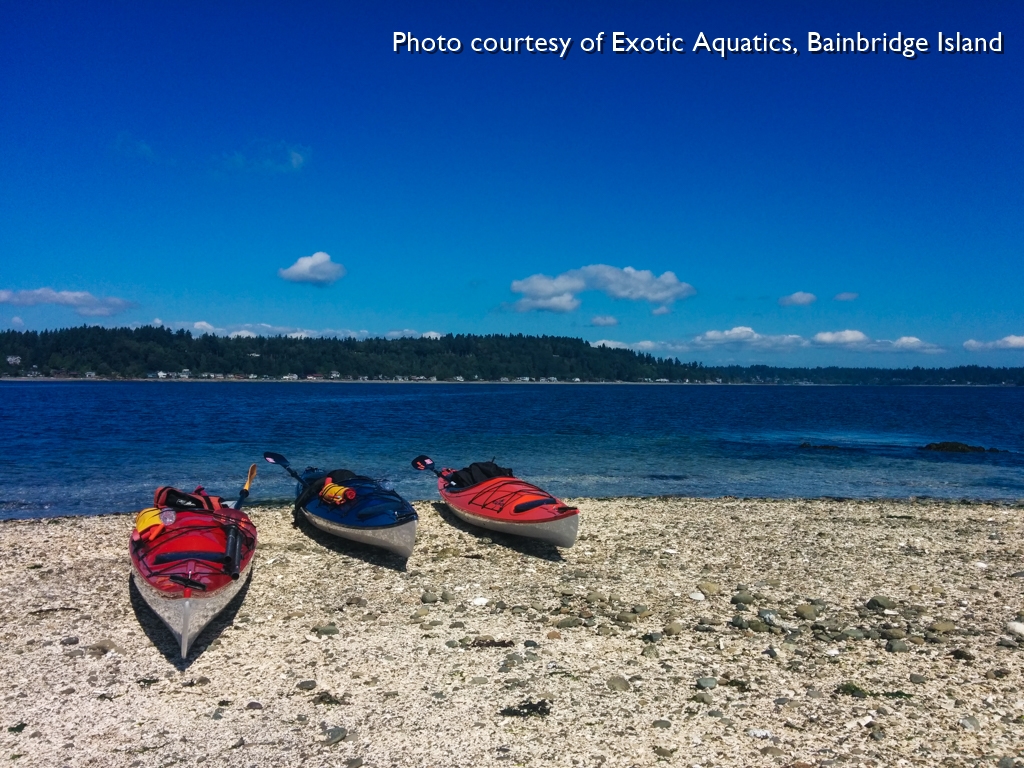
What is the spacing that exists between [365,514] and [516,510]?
244 cm

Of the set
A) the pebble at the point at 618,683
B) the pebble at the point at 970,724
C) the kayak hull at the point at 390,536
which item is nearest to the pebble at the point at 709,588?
the pebble at the point at 618,683

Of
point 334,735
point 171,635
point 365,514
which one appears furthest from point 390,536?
point 334,735

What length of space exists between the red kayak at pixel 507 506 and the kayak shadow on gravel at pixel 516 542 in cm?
28

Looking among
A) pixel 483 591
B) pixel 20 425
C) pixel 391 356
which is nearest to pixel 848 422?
pixel 483 591

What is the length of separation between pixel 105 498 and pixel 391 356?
183 meters

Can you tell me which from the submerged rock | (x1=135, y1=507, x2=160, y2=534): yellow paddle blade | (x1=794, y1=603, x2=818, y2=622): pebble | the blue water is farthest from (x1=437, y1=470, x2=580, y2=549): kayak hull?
the submerged rock

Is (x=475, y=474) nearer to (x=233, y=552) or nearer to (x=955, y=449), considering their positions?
(x=233, y=552)

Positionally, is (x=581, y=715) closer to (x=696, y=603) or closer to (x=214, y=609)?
(x=696, y=603)

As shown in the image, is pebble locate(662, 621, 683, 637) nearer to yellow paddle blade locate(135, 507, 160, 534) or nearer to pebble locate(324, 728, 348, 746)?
pebble locate(324, 728, 348, 746)

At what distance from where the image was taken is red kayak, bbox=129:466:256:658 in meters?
6.86

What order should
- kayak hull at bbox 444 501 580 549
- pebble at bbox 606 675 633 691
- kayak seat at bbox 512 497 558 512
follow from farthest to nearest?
1. kayak seat at bbox 512 497 558 512
2. kayak hull at bbox 444 501 580 549
3. pebble at bbox 606 675 633 691

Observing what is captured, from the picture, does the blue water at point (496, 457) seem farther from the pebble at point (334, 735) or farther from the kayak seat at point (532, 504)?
the pebble at point (334, 735)

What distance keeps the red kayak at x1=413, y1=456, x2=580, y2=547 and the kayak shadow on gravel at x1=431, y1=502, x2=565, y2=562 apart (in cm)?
28

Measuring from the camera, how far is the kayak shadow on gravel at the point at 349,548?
413 inches
